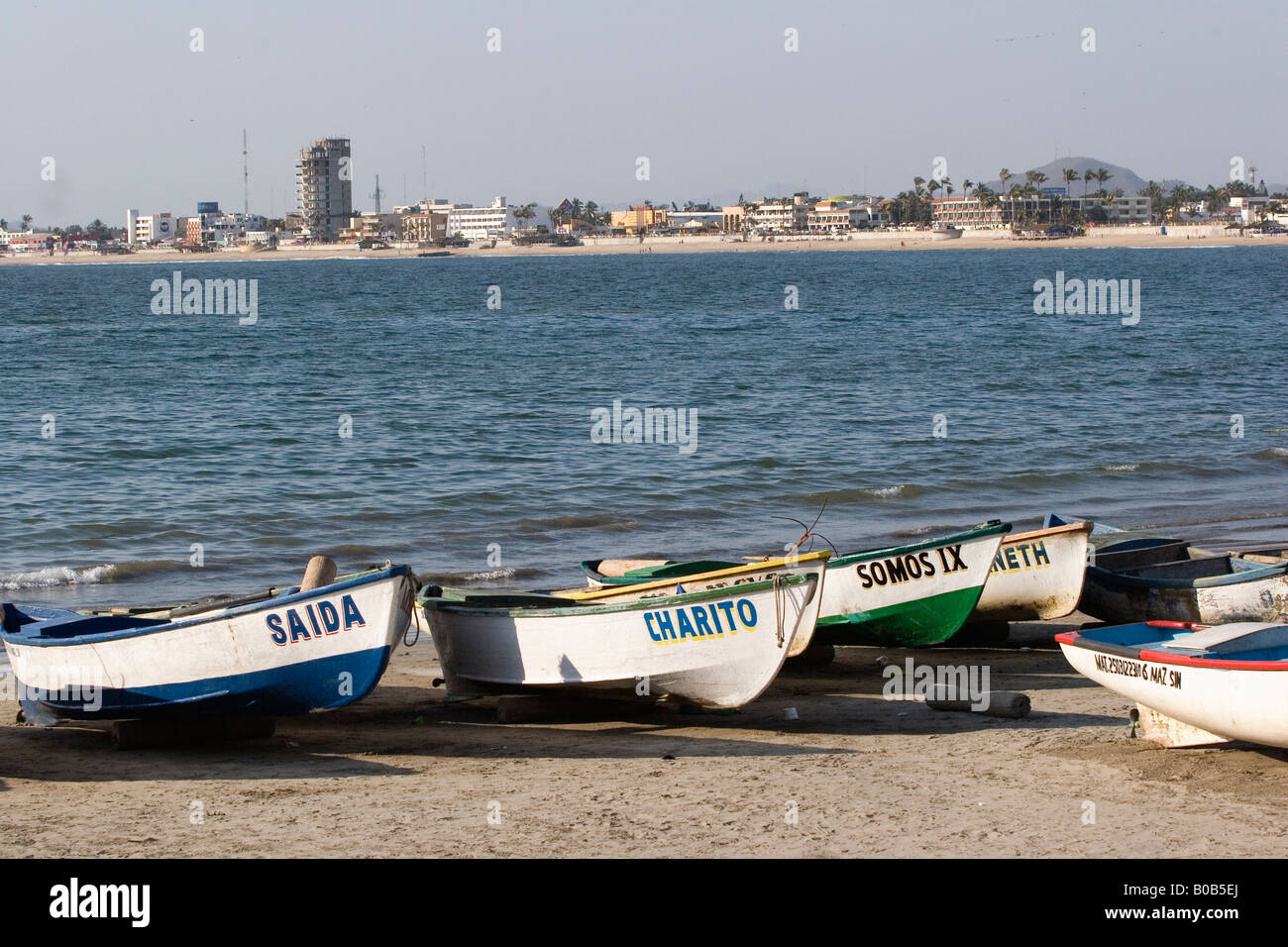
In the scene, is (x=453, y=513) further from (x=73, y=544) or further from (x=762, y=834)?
(x=762, y=834)

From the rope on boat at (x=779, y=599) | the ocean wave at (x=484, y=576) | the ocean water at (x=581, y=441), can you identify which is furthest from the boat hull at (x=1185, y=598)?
the ocean wave at (x=484, y=576)

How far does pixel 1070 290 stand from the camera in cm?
10050

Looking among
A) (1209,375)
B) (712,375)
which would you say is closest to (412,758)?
(712,375)

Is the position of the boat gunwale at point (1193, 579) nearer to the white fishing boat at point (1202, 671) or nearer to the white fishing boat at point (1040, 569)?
the white fishing boat at point (1040, 569)

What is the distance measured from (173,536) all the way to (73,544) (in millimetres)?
1349

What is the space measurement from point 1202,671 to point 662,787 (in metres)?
3.65

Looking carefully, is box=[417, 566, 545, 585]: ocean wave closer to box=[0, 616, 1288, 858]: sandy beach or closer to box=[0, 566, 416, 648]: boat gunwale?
box=[0, 616, 1288, 858]: sandy beach

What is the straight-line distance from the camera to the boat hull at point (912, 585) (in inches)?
508

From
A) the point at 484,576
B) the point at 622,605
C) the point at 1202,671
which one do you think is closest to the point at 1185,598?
the point at 1202,671

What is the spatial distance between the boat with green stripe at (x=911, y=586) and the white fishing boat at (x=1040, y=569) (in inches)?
29.8

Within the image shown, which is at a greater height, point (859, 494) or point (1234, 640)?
point (1234, 640)

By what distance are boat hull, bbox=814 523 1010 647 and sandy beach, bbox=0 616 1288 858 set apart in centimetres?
88

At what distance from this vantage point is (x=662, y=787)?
9492mm

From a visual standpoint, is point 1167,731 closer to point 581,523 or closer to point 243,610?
point 243,610
